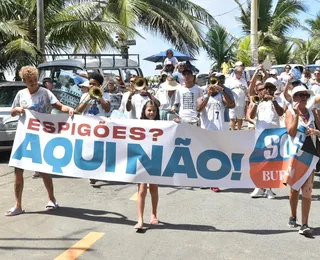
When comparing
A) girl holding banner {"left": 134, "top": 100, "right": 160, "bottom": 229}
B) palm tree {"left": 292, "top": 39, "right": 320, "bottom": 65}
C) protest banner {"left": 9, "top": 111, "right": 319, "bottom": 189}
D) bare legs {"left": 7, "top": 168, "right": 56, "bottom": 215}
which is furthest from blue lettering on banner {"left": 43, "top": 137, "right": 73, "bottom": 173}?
palm tree {"left": 292, "top": 39, "right": 320, "bottom": 65}

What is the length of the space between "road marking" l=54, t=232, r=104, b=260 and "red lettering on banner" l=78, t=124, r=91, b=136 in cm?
134

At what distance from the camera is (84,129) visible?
6426mm

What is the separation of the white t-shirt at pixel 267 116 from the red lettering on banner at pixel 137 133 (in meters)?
2.09

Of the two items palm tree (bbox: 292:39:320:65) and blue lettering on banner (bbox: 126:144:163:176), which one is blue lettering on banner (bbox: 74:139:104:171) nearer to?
blue lettering on banner (bbox: 126:144:163:176)

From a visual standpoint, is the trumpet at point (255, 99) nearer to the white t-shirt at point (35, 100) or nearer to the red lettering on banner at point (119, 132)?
the red lettering on banner at point (119, 132)

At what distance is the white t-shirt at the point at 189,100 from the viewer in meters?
8.01

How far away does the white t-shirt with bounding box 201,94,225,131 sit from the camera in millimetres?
7938

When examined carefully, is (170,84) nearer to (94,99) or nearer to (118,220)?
(94,99)

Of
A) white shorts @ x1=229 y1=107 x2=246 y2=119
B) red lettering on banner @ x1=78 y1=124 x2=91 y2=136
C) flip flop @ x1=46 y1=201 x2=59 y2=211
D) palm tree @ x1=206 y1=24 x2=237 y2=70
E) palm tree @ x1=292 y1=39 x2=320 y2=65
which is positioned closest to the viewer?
red lettering on banner @ x1=78 y1=124 x2=91 y2=136

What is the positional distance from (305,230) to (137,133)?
2232 millimetres

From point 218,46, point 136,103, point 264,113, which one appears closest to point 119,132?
point 136,103

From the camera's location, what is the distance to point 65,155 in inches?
253

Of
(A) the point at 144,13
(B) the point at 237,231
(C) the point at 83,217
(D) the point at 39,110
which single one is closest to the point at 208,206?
(B) the point at 237,231

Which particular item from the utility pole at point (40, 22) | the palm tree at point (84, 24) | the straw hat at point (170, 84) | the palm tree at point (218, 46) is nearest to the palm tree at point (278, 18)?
the palm tree at point (218, 46)
